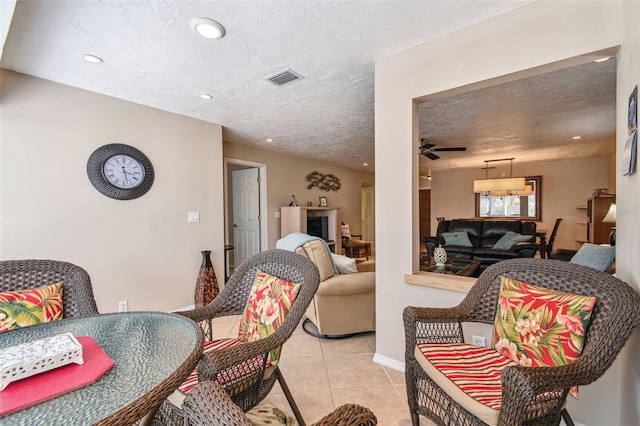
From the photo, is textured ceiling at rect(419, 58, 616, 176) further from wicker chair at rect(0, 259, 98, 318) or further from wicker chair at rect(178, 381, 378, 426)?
wicker chair at rect(0, 259, 98, 318)

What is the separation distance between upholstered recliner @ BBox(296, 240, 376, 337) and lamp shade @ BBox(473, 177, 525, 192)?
425 cm

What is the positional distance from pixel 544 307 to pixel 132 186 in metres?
3.44

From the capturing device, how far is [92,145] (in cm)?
271

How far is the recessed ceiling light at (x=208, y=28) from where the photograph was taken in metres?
1.69

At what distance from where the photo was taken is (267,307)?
1.60m

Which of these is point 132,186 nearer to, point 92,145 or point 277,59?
→ point 92,145

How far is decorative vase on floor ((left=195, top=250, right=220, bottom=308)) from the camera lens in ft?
11.2

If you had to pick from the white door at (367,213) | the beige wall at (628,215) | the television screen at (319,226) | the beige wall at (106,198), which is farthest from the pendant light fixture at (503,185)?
the beige wall at (106,198)

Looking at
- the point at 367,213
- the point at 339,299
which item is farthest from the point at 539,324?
the point at 367,213

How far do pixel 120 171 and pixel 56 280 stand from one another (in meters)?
1.53

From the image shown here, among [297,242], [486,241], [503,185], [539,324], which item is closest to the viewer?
[539,324]

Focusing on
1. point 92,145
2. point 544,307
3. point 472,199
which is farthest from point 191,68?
point 472,199

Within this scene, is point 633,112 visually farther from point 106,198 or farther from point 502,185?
point 502,185

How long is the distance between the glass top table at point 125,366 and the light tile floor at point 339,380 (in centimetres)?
100
